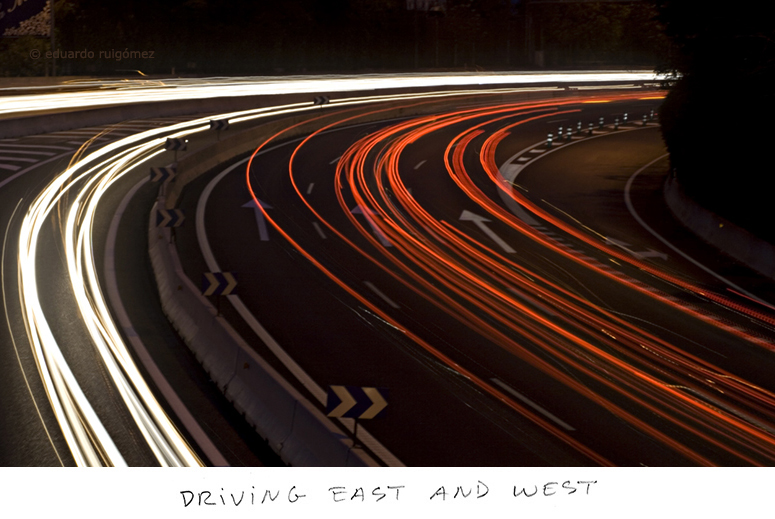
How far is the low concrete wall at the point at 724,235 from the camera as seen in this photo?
920 inches

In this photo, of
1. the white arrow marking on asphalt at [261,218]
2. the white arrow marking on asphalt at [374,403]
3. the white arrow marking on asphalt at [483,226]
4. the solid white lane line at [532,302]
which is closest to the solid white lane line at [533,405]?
the white arrow marking on asphalt at [374,403]

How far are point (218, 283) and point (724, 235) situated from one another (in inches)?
643

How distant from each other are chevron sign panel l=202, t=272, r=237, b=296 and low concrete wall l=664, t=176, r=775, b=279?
14.2 meters

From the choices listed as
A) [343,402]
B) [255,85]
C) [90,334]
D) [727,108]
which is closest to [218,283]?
[90,334]

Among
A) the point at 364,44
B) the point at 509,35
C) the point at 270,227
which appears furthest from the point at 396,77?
the point at 509,35

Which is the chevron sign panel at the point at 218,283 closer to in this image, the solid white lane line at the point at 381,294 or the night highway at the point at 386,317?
the night highway at the point at 386,317

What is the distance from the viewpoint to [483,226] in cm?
2788

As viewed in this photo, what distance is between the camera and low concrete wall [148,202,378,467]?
1064 centimetres

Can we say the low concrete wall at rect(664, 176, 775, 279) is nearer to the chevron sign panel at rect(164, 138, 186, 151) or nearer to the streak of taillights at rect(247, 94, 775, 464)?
the streak of taillights at rect(247, 94, 775, 464)

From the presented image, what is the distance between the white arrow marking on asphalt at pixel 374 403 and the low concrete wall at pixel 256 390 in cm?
41

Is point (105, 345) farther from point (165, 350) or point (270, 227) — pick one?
point (270, 227)

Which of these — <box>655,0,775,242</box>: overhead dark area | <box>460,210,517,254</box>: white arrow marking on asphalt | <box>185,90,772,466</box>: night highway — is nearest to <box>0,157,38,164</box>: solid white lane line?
<box>185,90,772,466</box>: night highway

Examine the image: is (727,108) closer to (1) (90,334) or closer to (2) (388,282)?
(2) (388,282)
